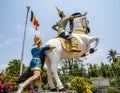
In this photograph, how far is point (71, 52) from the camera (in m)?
6.25

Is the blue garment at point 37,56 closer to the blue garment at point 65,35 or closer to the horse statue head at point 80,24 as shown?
the blue garment at point 65,35

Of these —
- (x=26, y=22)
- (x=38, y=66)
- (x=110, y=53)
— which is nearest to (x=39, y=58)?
(x=38, y=66)

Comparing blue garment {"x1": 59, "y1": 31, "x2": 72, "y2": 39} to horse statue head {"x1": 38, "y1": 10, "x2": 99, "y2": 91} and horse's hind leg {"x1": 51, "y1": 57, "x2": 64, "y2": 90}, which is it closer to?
horse statue head {"x1": 38, "y1": 10, "x2": 99, "y2": 91}

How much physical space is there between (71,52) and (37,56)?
103cm

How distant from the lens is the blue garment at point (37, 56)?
18.8 feet

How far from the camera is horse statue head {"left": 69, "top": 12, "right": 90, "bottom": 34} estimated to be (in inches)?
263

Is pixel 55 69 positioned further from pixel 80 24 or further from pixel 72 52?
pixel 80 24

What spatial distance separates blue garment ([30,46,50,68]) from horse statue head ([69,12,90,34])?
1.29m

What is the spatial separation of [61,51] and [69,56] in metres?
0.42

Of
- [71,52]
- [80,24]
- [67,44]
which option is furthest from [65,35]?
[80,24]

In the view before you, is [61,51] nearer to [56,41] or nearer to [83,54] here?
[56,41]

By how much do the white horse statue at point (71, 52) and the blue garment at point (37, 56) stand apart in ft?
0.52

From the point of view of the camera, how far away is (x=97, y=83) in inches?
960

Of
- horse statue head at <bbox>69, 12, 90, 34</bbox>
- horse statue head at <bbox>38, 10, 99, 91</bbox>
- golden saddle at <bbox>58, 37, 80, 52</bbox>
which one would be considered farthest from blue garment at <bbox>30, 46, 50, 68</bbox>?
horse statue head at <bbox>69, 12, 90, 34</bbox>
